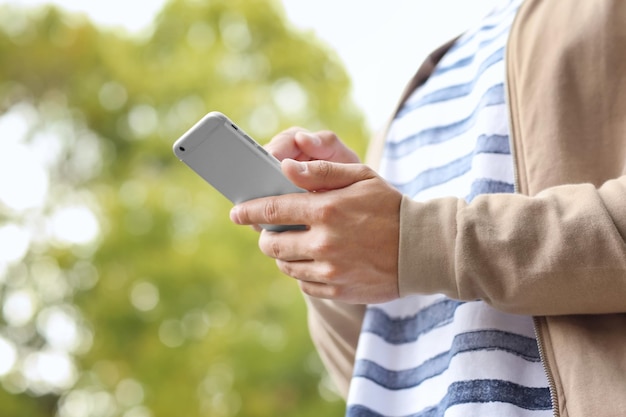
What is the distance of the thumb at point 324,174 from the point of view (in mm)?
570

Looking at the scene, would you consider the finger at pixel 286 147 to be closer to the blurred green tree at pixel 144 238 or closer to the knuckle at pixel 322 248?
the knuckle at pixel 322 248

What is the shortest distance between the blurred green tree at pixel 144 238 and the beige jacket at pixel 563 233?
353 centimetres

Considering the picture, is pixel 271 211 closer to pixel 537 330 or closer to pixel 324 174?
pixel 324 174

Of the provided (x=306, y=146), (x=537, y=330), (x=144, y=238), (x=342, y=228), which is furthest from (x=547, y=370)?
(x=144, y=238)

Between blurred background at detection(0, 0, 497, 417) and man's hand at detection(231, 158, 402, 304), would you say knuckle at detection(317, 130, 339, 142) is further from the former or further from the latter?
blurred background at detection(0, 0, 497, 417)

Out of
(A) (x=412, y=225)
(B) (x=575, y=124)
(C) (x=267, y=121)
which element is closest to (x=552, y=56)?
(B) (x=575, y=124)

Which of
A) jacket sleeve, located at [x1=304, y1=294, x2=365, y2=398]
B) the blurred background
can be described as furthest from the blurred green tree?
jacket sleeve, located at [x1=304, y1=294, x2=365, y2=398]

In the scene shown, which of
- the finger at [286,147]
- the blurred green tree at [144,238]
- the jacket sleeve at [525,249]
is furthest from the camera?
the blurred green tree at [144,238]

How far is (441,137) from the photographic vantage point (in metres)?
0.76

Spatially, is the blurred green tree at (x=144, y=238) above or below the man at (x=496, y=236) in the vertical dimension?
below

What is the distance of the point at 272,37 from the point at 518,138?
16.0ft

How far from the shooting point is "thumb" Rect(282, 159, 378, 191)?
570 millimetres

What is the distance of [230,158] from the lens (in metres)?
0.61

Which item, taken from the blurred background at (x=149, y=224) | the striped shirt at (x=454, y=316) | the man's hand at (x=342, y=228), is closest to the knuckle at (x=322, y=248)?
the man's hand at (x=342, y=228)
